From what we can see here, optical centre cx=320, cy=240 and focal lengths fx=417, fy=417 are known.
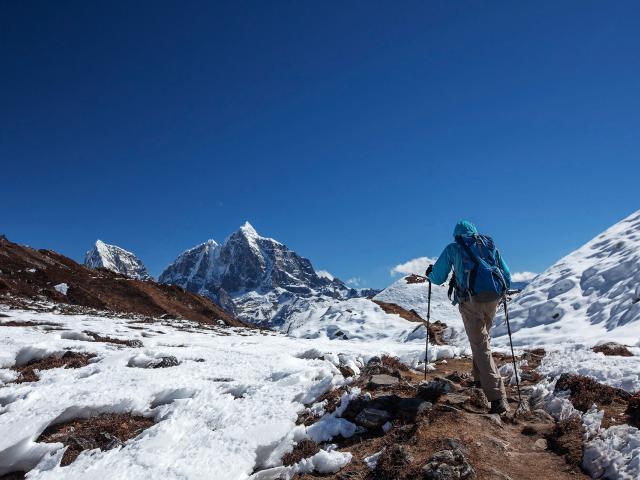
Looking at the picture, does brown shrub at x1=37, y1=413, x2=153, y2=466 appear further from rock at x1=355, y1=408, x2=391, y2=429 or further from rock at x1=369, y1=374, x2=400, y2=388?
rock at x1=369, y1=374, x2=400, y2=388

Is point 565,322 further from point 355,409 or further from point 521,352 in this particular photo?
point 355,409

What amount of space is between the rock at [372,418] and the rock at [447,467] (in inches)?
73.5

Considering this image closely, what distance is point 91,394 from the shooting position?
9.70 meters

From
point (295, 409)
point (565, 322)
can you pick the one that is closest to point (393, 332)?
point (565, 322)

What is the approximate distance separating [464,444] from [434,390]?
7.28ft

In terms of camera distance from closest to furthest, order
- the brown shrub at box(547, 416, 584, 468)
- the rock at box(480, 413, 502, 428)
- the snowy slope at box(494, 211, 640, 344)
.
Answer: the brown shrub at box(547, 416, 584, 468) < the rock at box(480, 413, 502, 428) < the snowy slope at box(494, 211, 640, 344)

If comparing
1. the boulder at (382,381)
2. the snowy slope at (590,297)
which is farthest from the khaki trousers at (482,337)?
the snowy slope at (590,297)

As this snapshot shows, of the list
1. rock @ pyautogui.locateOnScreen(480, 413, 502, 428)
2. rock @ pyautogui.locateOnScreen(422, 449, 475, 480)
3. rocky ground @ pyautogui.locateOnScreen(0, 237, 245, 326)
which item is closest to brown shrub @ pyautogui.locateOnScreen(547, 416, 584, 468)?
rock @ pyautogui.locateOnScreen(480, 413, 502, 428)

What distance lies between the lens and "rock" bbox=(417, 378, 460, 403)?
26.1 feet

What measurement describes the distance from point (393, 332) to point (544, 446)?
92.6 ft

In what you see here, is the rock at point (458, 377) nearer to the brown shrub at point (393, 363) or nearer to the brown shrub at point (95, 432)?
the brown shrub at point (393, 363)

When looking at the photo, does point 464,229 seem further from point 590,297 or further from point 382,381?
point 590,297

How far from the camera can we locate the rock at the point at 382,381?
9.10 m

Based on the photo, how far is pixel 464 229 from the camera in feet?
28.9
